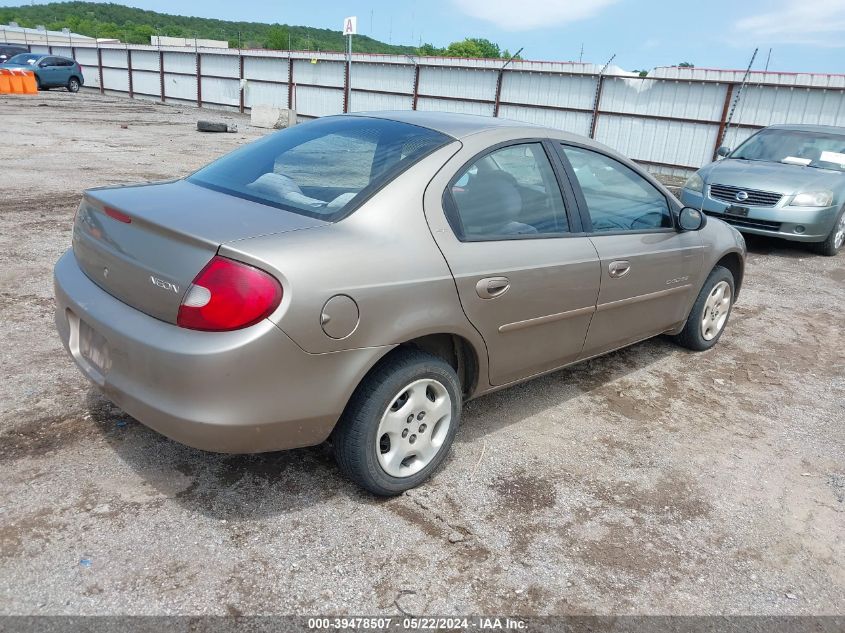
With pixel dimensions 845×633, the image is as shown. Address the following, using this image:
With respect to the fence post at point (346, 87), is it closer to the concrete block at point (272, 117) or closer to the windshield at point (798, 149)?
the concrete block at point (272, 117)

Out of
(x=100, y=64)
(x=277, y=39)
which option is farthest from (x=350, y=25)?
(x=277, y=39)

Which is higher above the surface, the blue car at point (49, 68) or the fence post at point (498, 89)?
the fence post at point (498, 89)

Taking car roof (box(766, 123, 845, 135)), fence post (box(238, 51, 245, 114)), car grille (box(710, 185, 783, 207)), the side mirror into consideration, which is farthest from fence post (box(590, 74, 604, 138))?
fence post (box(238, 51, 245, 114))

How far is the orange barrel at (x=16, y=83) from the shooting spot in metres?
28.4

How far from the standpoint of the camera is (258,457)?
124 inches

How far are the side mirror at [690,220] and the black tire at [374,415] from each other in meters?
2.16

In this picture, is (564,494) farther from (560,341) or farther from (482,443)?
(560,341)

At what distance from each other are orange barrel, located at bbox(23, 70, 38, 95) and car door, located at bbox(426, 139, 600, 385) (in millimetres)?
32470

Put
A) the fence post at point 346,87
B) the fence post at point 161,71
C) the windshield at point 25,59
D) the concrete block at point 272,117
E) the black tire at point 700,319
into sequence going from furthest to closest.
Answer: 1. the fence post at point 161,71
2. the windshield at point 25,59
3. the fence post at point 346,87
4. the concrete block at point 272,117
5. the black tire at point 700,319

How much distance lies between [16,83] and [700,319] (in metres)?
32.6

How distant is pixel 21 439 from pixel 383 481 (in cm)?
176

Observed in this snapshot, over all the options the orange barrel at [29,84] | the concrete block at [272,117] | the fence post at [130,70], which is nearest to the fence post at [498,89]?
the concrete block at [272,117]

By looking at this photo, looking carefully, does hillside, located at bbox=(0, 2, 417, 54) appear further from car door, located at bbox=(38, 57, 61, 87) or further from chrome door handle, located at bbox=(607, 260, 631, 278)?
chrome door handle, located at bbox=(607, 260, 631, 278)

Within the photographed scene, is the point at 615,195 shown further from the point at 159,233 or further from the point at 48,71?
the point at 48,71
